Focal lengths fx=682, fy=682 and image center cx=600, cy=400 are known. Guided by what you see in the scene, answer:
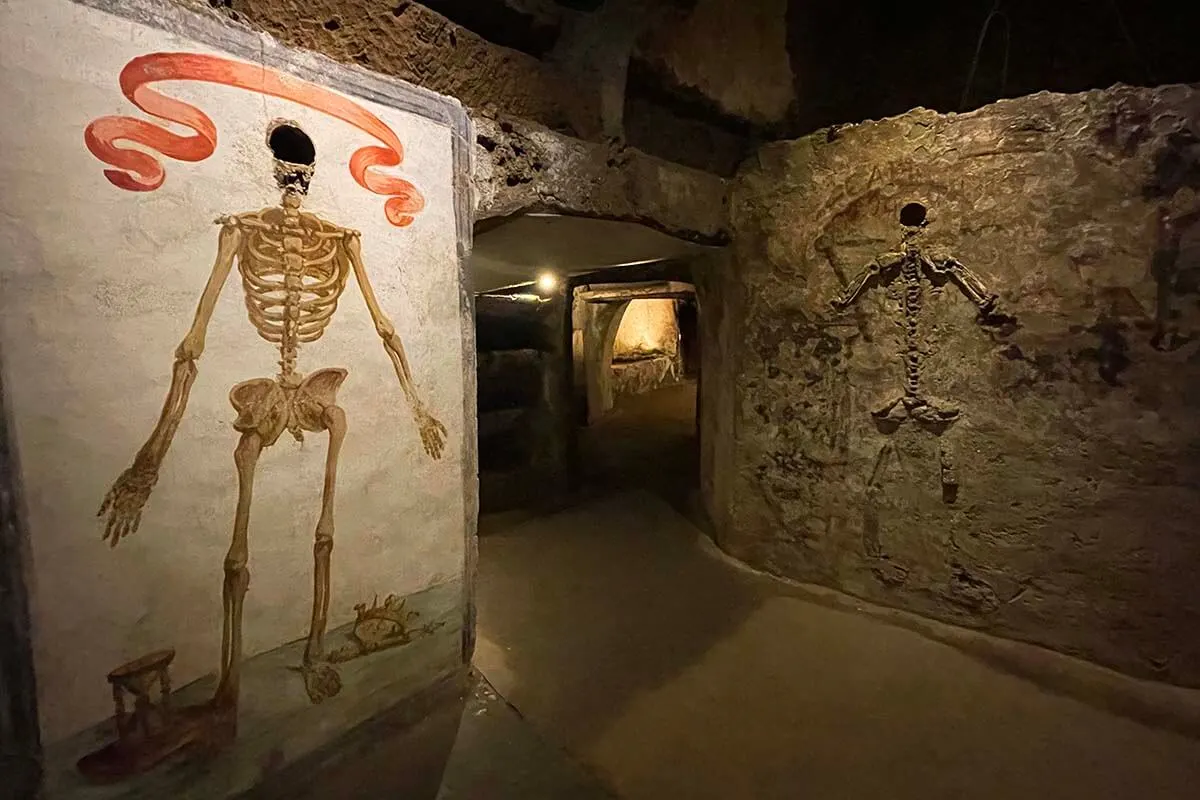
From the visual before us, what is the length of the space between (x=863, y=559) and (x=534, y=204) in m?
2.17

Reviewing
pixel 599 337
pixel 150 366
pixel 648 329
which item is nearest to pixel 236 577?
pixel 150 366

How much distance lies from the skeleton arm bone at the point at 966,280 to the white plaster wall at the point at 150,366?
2.07 metres

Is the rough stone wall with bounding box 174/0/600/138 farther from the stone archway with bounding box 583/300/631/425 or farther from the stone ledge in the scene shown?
the stone archway with bounding box 583/300/631/425

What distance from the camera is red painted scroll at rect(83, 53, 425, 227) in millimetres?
1424

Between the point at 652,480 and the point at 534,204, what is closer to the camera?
the point at 534,204

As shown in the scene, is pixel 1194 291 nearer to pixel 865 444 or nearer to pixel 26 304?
pixel 865 444

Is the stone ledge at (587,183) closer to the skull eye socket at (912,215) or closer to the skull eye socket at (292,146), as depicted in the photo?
the skull eye socket at (292,146)

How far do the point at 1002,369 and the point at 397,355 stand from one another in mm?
2322

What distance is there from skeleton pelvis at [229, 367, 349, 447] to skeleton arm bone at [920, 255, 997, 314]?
7.70 ft

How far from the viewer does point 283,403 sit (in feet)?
5.70

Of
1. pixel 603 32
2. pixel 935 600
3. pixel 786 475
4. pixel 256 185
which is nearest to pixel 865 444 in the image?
pixel 786 475

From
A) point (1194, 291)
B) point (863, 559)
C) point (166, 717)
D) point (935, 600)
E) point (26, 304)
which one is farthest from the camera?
point (863, 559)

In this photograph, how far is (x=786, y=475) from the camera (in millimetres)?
3375

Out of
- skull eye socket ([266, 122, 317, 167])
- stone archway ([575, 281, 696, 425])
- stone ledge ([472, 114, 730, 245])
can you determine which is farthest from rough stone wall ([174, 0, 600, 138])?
stone archway ([575, 281, 696, 425])
